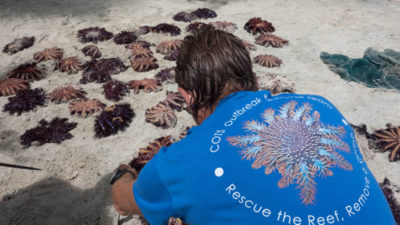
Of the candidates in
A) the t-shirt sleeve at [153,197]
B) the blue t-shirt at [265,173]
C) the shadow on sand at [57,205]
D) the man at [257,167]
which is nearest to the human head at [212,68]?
the man at [257,167]

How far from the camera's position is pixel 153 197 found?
1903 mm

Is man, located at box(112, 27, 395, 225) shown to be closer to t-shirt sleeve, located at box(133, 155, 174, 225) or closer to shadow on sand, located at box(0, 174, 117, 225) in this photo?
t-shirt sleeve, located at box(133, 155, 174, 225)

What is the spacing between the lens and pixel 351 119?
17.1ft

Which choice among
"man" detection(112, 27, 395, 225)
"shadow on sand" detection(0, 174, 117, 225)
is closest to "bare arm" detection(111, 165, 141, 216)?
"man" detection(112, 27, 395, 225)

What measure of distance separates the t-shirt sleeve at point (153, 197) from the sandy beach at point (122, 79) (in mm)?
1842

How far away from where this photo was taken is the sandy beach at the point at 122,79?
4.02 m

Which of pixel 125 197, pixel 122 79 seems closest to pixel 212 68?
pixel 125 197

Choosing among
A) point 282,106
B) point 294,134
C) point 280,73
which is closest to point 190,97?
point 282,106

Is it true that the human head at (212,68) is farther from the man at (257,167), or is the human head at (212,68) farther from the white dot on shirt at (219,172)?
the white dot on shirt at (219,172)

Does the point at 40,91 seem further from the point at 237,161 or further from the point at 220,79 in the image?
the point at 237,161

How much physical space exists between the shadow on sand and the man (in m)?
2.09

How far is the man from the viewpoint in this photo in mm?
1598

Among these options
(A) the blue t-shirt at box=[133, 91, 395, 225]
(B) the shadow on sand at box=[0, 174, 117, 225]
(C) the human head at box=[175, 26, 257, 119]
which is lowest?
(B) the shadow on sand at box=[0, 174, 117, 225]

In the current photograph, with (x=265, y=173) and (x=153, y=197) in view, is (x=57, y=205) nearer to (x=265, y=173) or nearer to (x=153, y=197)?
(x=153, y=197)
